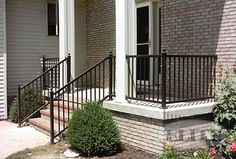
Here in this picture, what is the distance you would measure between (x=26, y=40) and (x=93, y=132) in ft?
20.1

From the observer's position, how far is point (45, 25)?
11188 mm

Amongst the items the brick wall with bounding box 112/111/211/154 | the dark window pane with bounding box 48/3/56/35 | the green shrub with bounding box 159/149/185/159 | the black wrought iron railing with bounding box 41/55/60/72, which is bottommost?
the green shrub with bounding box 159/149/185/159

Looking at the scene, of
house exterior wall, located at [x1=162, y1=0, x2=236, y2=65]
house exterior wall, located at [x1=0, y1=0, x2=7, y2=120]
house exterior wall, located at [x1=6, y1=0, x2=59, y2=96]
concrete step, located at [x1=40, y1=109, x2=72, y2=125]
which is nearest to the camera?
house exterior wall, located at [x1=162, y1=0, x2=236, y2=65]

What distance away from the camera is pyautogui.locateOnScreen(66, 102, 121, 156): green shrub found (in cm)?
561

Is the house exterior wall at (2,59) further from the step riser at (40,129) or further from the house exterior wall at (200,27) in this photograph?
the house exterior wall at (200,27)

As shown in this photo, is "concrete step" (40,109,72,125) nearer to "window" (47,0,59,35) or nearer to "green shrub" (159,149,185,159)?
"green shrub" (159,149,185,159)

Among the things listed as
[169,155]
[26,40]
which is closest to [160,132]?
[169,155]

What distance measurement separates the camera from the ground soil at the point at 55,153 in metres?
5.74

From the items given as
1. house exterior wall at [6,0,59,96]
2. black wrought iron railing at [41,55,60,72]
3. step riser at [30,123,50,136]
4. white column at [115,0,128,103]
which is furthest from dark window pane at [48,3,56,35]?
white column at [115,0,128,103]

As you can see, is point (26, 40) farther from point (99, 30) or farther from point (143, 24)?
point (143, 24)

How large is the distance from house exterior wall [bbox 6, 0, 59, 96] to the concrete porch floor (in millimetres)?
2501

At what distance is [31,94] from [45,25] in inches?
125

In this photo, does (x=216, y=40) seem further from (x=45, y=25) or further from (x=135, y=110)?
(x=45, y=25)

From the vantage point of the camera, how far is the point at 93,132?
5.60 metres
